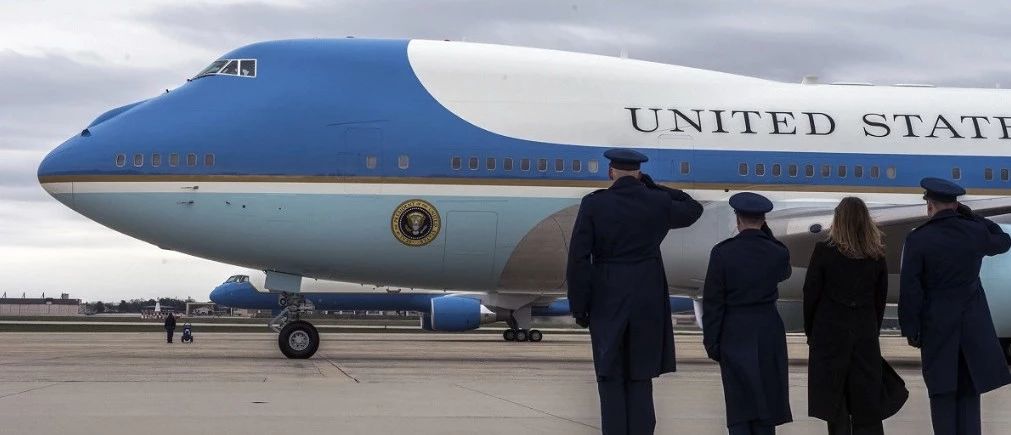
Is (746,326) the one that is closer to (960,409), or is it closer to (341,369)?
(960,409)

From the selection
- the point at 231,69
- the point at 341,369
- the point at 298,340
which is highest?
the point at 231,69

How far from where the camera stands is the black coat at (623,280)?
7957 mm

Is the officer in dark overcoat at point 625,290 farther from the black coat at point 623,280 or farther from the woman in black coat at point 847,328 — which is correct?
the woman in black coat at point 847,328

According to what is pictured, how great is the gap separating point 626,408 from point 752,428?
2.52 ft

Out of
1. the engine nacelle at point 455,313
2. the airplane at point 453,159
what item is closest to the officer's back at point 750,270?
the airplane at point 453,159

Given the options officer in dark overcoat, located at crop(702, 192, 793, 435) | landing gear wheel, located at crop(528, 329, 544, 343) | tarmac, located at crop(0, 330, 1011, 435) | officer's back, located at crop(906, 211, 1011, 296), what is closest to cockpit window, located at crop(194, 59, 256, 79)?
tarmac, located at crop(0, 330, 1011, 435)

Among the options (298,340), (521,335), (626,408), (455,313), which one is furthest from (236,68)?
(455,313)

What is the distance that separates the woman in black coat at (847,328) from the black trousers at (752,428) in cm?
31

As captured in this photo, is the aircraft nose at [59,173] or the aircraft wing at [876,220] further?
the aircraft nose at [59,173]

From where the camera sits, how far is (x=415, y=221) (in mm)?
19328

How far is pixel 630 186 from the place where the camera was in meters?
8.17

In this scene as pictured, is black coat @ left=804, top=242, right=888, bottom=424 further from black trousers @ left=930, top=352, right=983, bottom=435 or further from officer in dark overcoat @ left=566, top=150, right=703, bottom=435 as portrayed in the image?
officer in dark overcoat @ left=566, top=150, right=703, bottom=435

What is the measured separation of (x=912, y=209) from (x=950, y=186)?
1031 centimetres

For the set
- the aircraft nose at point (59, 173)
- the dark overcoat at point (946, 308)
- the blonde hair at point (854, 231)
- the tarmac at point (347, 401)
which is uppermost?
the aircraft nose at point (59, 173)
